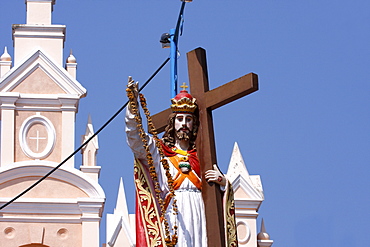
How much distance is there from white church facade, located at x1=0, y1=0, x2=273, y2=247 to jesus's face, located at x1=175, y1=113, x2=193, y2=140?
30.5 ft

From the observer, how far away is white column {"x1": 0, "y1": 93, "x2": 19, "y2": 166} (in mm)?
27281

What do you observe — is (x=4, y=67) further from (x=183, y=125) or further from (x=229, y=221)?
(x=229, y=221)

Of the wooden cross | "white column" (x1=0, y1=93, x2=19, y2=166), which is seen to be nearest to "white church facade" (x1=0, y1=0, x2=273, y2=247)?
"white column" (x1=0, y1=93, x2=19, y2=166)

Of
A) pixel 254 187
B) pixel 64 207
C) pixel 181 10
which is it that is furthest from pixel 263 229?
pixel 181 10

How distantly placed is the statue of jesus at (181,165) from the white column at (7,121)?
10.2m

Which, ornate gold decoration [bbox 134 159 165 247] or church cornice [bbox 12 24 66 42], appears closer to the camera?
ornate gold decoration [bbox 134 159 165 247]

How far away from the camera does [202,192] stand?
56.1ft

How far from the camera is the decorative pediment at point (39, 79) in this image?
27484 mm

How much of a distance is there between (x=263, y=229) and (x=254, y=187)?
33.3 inches

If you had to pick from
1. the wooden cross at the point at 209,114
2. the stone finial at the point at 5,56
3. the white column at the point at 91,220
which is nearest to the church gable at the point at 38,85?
the stone finial at the point at 5,56

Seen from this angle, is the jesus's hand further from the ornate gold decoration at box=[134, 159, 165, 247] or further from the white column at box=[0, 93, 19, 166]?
the white column at box=[0, 93, 19, 166]

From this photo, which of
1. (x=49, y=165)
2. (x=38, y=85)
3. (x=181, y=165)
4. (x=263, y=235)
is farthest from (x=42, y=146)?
(x=181, y=165)

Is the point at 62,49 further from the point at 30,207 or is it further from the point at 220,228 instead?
the point at 220,228

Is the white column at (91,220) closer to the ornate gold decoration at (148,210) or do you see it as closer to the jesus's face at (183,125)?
the jesus's face at (183,125)
